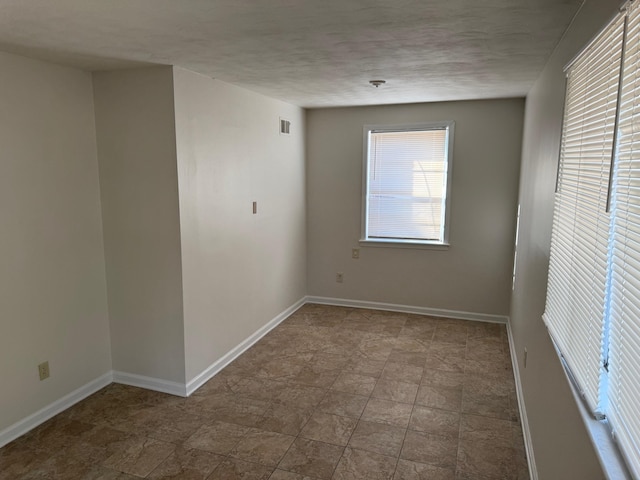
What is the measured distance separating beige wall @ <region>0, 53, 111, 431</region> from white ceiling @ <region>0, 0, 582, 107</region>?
267 mm

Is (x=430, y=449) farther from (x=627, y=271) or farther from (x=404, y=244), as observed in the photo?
(x=404, y=244)

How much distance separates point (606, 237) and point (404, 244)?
3.70 metres

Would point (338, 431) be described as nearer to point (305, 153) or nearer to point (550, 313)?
point (550, 313)

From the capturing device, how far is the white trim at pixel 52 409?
2.65 metres

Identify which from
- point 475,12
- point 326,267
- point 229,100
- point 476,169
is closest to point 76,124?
point 229,100

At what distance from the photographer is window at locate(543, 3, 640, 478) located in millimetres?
1047

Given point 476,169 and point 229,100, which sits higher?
point 229,100

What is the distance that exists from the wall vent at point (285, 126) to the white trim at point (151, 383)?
8.59 feet

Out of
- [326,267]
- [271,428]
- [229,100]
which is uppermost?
[229,100]

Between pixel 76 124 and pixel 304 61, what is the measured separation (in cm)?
163

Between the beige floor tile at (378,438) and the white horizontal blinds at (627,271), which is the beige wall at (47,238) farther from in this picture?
the white horizontal blinds at (627,271)

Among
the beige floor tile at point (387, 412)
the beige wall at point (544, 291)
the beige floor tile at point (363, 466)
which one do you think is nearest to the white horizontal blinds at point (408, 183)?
the beige wall at point (544, 291)

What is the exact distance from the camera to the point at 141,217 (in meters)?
3.13

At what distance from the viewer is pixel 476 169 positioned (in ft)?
15.0
